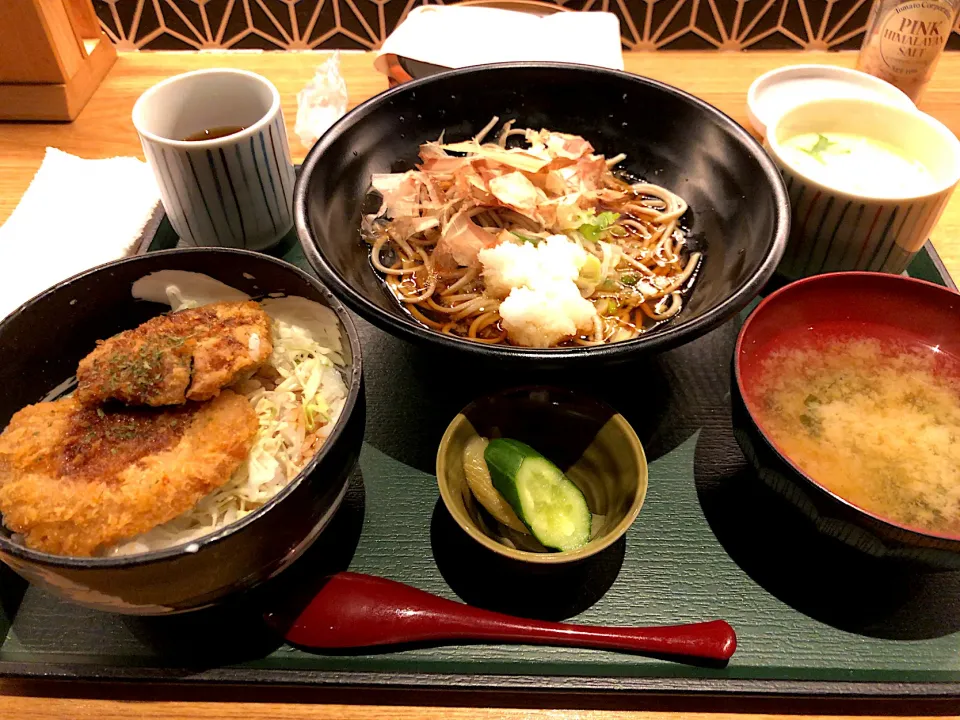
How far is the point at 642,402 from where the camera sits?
5.12ft

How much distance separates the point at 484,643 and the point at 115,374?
32.3 inches

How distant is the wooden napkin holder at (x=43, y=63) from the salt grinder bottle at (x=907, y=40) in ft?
9.12

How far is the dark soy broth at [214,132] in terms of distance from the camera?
6.39 feet

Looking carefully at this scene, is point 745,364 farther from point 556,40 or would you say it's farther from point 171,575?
point 556,40

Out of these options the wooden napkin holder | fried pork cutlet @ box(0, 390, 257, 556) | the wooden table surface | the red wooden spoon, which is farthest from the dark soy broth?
the red wooden spoon

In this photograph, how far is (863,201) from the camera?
1603 millimetres

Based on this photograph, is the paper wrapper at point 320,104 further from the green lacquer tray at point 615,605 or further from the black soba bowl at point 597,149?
the green lacquer tray at point 615,605

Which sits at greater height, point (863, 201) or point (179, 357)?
point (863, 201)

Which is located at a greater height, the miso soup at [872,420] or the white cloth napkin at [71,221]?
the miso soup at [872,420]

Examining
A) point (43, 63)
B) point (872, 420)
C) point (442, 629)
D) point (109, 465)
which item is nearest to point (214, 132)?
point (43, 63)

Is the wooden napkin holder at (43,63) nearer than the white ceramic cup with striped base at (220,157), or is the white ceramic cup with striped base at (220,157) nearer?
the white ceramic cup with striped base at (220,157)

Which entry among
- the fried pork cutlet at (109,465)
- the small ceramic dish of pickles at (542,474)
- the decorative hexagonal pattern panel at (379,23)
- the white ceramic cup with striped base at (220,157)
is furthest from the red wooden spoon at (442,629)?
the decorative hexagonal pattern panel at (379,23)

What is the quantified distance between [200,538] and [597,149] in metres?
1.56

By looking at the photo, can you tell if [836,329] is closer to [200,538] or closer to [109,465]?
[200,538]
